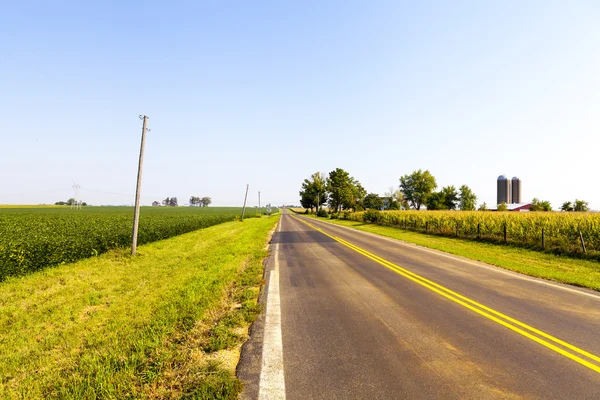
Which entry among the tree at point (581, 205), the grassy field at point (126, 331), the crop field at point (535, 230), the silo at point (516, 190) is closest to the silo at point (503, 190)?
the silo at point (516, 190)

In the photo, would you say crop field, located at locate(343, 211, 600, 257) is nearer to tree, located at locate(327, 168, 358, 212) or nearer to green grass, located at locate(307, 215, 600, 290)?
green grass, located at locate(307, 215, 600, 290)

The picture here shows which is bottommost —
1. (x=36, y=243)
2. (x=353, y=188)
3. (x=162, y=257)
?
(x=162, y=257)

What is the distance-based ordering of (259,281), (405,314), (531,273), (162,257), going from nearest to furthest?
(405,314), (259,281), (531,273), (162,257)

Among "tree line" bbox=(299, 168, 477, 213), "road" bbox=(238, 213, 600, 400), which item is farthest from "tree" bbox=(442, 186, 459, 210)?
"road" bbox=(238, 213, 600, 400)

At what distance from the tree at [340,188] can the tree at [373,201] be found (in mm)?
8922

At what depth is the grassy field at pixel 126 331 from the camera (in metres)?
3.26

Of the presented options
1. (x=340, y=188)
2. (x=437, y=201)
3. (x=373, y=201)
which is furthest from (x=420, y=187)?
(x=340, y=188)

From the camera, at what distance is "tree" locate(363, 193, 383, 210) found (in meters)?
85.2

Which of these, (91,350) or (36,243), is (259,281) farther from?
(36,243)

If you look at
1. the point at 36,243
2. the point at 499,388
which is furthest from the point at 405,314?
the point at 36,243

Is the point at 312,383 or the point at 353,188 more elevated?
the point at 353,188

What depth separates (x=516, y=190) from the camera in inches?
5034

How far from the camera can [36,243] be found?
1046 cm

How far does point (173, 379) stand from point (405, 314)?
163 inches
